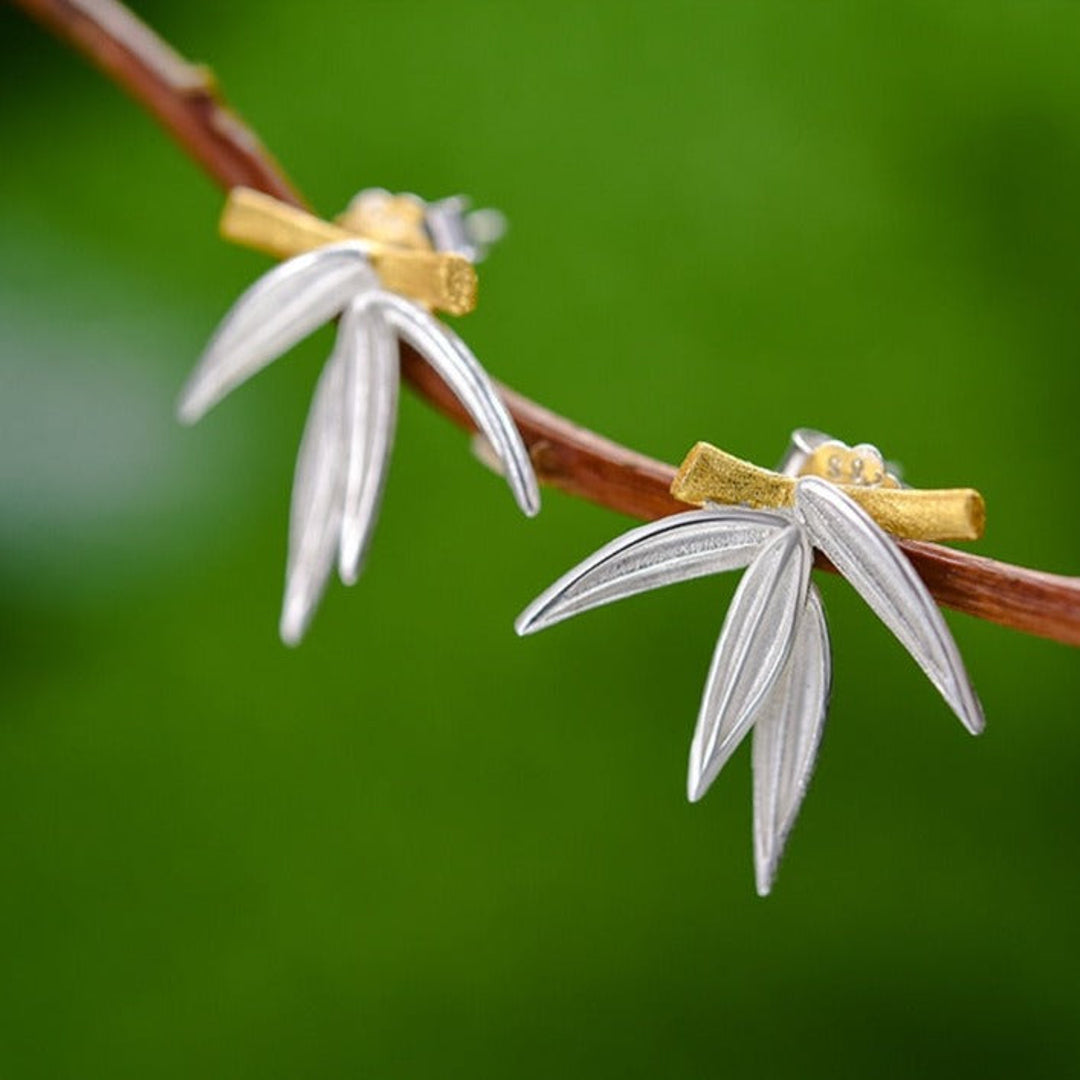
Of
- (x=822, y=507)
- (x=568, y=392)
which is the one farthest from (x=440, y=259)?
(x=568, y=392)

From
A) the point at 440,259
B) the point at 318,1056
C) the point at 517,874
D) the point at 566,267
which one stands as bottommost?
the point at 318,1056

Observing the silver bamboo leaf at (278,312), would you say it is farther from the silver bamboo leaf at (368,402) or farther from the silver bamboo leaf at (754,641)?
the silver bamboo leaf at (754,641)

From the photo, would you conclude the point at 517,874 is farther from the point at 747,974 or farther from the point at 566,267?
the point at 566,267

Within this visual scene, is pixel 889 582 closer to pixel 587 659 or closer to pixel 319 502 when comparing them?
pixel 319 502

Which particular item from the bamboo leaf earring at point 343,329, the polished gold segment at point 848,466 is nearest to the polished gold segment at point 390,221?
the bamboo leaf earring at point 343,329

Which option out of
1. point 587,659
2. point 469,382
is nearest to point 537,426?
point 469,382

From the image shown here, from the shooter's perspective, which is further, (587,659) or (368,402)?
(587,659)

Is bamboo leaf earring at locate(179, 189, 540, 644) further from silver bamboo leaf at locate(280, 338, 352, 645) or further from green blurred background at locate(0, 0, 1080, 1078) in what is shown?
green blurred background at locate(0, 0, 1080, 1078)
